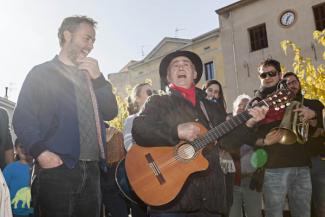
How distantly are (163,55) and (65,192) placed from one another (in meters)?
28.2

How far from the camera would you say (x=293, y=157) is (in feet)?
14.5

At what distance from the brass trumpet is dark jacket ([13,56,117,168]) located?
265 cm

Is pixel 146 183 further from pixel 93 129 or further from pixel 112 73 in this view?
pixel 112 73

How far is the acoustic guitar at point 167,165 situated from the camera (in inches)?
126

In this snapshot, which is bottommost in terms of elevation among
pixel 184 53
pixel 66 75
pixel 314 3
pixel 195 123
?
pixel 195 123

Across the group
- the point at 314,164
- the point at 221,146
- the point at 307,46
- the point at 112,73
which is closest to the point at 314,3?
the point at 307,46

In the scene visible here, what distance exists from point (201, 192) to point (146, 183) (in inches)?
21.8

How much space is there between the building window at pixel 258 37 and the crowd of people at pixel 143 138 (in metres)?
17.1

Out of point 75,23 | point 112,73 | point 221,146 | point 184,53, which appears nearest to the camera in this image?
point 75,23

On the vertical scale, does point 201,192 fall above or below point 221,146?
below

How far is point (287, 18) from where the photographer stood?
20.0 metres

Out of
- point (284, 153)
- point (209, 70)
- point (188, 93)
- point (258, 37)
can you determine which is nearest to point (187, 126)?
point (188, 93)

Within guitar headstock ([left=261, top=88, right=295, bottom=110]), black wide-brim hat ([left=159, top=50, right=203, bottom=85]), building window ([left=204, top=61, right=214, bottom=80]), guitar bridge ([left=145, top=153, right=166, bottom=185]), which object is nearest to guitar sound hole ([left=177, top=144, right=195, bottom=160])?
guitar bridge ([left=145, top=153, right=166, bottom=185])

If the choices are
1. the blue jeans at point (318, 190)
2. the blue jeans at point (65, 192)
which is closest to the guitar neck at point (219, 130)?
the blue jeans at point (65, 192)
